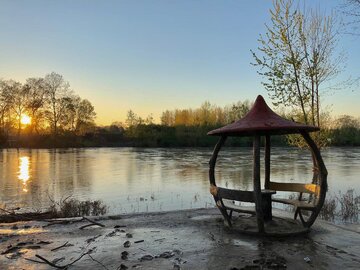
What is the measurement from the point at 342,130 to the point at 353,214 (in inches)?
2926

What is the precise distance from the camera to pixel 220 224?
309 inches

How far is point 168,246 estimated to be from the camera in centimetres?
625


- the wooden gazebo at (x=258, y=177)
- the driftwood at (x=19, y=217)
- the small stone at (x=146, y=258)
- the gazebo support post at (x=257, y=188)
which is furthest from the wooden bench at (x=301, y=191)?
the driftwood at (x=19, y=217)

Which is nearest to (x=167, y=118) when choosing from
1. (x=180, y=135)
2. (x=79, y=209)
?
(x=180, y=135)

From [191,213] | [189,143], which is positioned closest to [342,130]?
[189,143]

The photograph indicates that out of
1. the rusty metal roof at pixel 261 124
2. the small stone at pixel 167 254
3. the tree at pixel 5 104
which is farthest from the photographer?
the tree at pixel 5 104

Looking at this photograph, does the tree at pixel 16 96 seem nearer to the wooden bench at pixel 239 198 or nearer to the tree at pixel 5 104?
the tree at pixel 5 104

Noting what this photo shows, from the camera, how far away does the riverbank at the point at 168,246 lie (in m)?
5.38

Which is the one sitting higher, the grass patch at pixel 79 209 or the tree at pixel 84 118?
the tree at pixel 84 118

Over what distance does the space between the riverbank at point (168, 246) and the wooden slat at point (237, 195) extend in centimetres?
70

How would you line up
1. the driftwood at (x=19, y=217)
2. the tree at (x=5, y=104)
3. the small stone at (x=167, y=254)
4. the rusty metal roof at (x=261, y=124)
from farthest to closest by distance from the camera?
1. the tree at (x=5, y=104)
2. the driftwood at (x=19, y=217)
3. the rusty metal roof at (x=261, y=124)
4. the small stone at (x=167, y=254)

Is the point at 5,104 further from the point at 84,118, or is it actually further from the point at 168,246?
the point at 168,246

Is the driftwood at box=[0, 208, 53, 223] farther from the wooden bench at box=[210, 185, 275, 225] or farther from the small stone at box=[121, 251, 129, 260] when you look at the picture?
the wooden bench at box=[210, 185, 275, 225]

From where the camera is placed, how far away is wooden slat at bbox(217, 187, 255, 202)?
6.62 m
